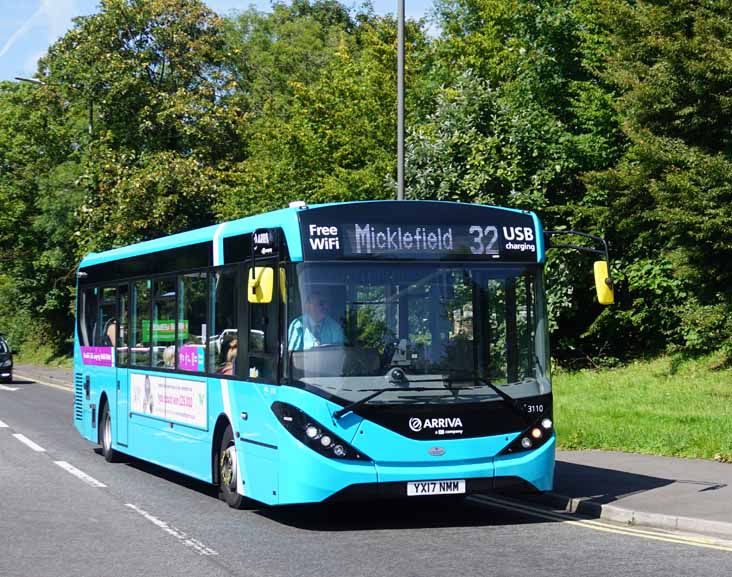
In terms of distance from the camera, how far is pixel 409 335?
419 inches

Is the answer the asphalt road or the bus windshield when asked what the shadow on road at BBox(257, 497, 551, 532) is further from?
the bus windshield

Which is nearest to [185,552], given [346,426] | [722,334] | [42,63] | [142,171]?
[346,426]

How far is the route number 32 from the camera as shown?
36.9 ft

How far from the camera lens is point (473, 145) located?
28578 mm

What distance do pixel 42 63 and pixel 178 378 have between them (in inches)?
1884

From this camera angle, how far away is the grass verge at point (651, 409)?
640 inches

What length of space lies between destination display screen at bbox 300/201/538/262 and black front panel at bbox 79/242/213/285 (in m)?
2.64

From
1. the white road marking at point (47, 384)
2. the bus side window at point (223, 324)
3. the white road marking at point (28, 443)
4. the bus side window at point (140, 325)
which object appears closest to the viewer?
the bus side window at point (223, 324)

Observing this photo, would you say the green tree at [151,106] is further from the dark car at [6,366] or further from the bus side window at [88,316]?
the bus side window at [88,316]

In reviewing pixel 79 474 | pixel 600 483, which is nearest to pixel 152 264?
pixel 79 474

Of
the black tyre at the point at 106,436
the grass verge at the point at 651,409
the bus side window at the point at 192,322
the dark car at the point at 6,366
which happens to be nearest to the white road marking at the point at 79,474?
the black tyre at the point at 106,436

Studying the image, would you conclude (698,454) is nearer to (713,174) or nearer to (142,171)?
(713,174)

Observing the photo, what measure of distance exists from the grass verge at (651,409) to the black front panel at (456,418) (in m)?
4.90

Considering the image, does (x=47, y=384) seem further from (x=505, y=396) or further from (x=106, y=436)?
(x=505, y=396)
